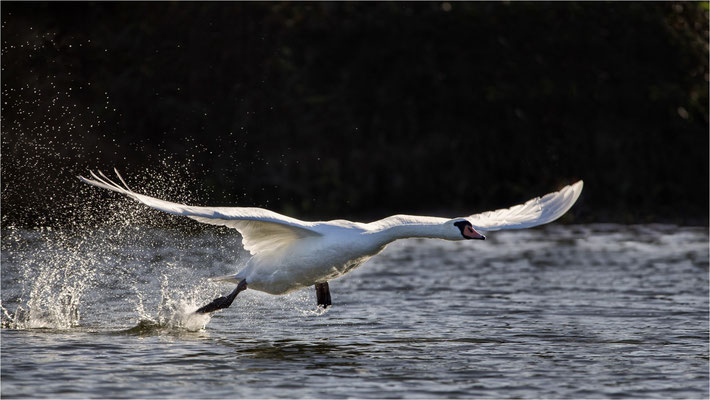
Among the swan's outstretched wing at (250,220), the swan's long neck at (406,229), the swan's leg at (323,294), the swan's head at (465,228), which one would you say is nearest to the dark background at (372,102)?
the swan's leg at (323,294)

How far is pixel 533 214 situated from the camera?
12.7 metres

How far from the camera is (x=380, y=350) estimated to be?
11.5 m

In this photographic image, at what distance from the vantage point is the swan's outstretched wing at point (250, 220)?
10.5 m

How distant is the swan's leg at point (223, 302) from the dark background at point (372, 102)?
11449mm

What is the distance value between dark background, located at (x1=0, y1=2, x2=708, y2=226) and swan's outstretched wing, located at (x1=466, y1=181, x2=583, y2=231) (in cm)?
1182

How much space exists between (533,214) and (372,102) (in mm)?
15551

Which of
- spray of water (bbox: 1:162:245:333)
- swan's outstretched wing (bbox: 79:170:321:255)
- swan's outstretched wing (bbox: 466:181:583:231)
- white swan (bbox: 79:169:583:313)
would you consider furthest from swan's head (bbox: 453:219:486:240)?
spray of water (bbox: 1:162:245:333)

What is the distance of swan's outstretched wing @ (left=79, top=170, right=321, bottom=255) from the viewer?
10.5m

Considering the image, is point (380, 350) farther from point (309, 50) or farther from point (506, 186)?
point (309, 50)

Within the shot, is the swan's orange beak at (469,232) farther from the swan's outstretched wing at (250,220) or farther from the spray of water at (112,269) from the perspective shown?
the spray of water at (112,269)

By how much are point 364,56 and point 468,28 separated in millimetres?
2785

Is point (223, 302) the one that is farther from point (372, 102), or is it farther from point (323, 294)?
point (372, 102)

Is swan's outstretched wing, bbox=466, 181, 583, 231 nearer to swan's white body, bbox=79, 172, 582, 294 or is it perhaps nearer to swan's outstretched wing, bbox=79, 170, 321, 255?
swan's white body, bbox=79, 172, 582, 294

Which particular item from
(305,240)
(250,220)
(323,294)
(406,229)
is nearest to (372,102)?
(323,294)
